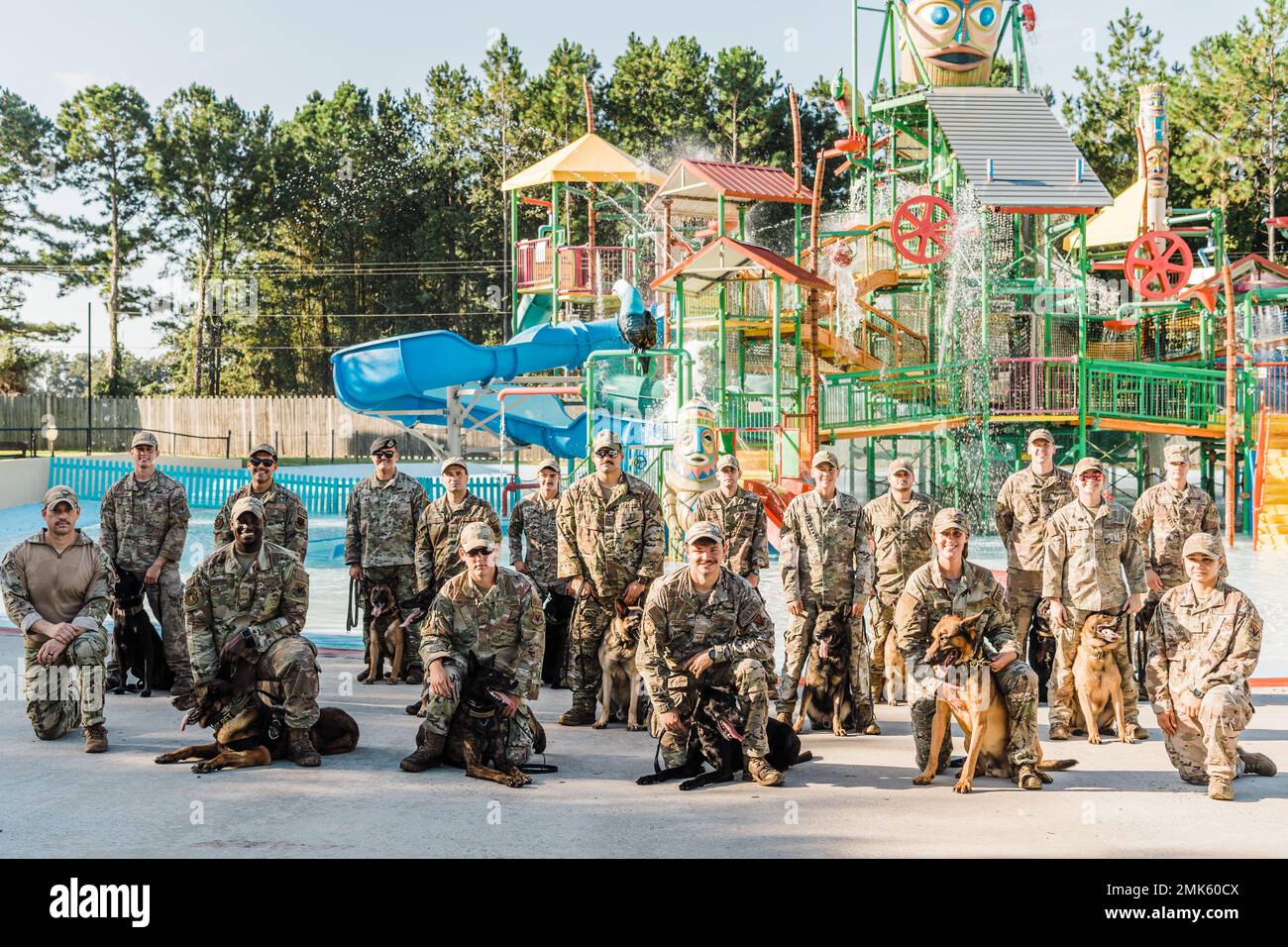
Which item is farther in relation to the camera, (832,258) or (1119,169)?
(1119,169)

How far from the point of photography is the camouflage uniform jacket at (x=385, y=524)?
1084 centimetres

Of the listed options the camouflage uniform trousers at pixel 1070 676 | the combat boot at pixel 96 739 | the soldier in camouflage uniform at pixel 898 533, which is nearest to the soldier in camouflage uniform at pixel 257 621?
the combat boot at pixel 96 739

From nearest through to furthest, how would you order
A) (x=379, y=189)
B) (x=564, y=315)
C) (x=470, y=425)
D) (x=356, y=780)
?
1. (x=356, y=780)
2. (x=470, y=425)
3. (x=564, y=315)
4. (x=379, y=189)

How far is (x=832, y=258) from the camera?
2781 cm

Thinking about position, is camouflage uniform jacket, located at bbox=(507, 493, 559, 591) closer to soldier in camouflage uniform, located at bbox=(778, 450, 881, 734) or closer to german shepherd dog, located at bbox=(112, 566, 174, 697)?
soldier in camouflage uniform, located at bbox=(778, 450, 881, 734)

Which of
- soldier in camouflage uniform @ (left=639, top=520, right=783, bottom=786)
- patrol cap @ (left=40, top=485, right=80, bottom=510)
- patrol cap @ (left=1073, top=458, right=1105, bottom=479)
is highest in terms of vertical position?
patrol cap @ (left=1073, top=458, right=1105, bottom=479)

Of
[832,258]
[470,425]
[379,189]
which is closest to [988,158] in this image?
[832,258]

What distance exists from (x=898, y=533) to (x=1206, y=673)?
2561 mm

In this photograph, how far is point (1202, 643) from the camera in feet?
24.8

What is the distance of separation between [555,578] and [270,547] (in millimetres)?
2909

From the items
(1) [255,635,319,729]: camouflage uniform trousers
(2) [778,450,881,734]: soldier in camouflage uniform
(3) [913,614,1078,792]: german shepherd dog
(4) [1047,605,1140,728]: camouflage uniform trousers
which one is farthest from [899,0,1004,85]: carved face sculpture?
(1) [255,635,319,729]: camouflage uniform trousers

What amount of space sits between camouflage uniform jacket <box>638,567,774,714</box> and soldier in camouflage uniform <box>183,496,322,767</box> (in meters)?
2.00

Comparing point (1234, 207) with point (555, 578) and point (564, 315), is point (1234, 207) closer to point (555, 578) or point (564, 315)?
point (564, 315)

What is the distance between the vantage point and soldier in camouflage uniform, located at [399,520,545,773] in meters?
7.87
